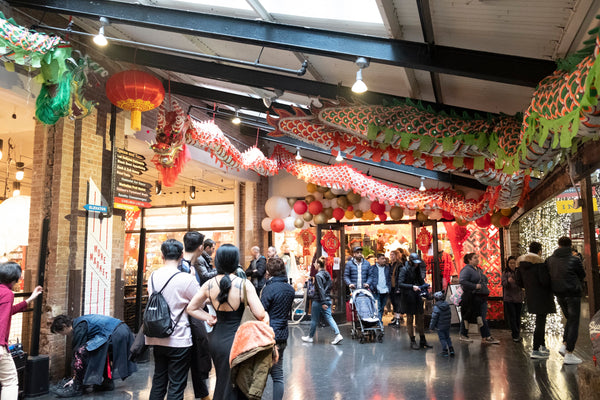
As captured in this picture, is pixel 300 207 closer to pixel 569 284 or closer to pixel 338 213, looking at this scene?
pixel 338 213

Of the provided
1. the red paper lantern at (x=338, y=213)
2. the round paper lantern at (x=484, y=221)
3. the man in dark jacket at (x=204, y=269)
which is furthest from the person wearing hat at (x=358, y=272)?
the man in dark jacket at (x=204, y=269)

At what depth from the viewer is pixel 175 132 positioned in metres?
6.50

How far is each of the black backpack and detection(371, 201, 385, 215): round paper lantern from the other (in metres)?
7.73

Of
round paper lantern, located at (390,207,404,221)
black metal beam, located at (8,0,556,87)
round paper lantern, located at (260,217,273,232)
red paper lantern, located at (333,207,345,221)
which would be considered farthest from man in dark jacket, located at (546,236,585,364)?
round paper lantern, located at (260,217,273,232)

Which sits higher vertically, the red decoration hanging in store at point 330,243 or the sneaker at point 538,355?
the red decoration hanging in store at point 330,243

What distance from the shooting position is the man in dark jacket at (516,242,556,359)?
6.48 meters

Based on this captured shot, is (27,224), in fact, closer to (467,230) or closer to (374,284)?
(374,284)

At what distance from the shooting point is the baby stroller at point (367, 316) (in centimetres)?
811

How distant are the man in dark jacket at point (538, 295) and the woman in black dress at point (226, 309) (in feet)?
16.3

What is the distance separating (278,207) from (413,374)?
6602mm

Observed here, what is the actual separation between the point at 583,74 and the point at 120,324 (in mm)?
5136

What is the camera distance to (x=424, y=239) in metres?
10.9

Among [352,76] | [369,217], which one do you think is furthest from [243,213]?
[352,76]

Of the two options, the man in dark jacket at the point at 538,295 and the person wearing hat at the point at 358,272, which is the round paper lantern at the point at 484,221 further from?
the person wearing hat at the point at 358,272
